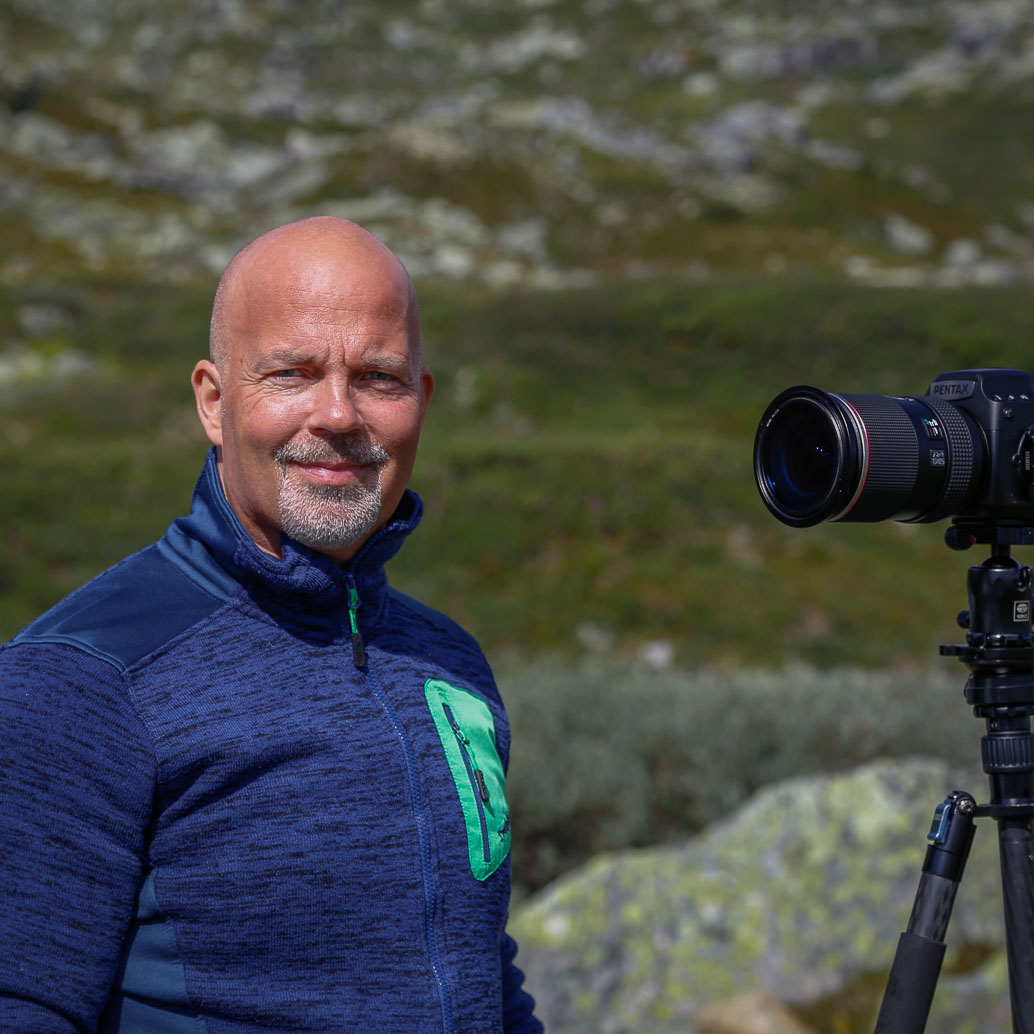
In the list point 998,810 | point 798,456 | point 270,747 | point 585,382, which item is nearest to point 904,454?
point 798,456

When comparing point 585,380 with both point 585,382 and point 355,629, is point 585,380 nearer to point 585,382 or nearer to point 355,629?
point 585,382

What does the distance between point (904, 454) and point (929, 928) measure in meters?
0.98

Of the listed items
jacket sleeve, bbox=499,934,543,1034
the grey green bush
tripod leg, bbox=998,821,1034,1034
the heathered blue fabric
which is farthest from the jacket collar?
the grey green bush

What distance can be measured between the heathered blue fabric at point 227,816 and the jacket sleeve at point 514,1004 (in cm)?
28

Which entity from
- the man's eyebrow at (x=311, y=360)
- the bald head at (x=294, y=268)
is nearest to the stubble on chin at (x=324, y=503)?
the man's eyebrow at (x=311, y=360)

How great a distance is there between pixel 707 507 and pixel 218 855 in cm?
1556

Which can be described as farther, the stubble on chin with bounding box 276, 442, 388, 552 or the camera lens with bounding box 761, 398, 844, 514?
the camera lens with bounding box 761, 398, 844, 514

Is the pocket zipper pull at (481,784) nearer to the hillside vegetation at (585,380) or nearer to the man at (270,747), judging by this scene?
the man at (270,747)

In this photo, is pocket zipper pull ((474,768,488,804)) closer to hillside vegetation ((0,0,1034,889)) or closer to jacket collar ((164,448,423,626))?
jacket collar ((164,448,423,626))

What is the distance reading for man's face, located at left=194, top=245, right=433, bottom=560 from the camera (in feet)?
6.98

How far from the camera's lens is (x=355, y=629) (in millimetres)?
2193

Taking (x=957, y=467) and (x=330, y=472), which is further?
(x=957, y=467)

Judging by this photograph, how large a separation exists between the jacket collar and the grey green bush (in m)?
4.33

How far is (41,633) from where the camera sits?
1876mm
